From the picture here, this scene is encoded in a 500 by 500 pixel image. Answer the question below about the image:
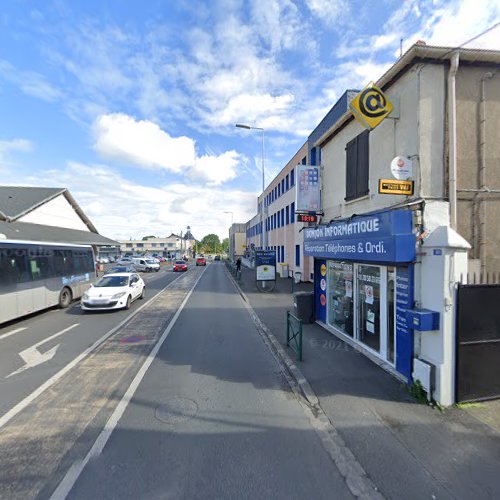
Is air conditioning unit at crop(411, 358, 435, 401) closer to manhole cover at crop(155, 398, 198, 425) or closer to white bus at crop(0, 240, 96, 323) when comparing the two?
manhole cover at crop(155, 398, 198, 425)

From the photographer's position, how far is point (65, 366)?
5.80m

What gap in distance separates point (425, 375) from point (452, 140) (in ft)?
12.7

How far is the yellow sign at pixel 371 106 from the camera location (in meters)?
5.20

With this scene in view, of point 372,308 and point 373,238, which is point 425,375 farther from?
point 373,238

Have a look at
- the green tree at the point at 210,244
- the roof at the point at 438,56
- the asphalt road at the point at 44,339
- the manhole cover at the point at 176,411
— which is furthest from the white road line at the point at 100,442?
the green tree at the point at 210,244

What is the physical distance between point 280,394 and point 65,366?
4469mm

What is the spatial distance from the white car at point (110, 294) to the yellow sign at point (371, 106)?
32.4 feet

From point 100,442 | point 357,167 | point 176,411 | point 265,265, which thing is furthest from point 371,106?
point 265,265

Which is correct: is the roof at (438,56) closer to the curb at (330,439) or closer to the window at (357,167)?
the window at (357,167)

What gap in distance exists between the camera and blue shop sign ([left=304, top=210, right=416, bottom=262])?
4.56m

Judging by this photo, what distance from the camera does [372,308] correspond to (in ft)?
20.5

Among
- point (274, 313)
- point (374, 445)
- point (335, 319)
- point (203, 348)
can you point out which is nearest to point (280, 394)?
point (374, 445)

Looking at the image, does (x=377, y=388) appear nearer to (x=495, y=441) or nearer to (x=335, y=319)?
(x=495, y=441)

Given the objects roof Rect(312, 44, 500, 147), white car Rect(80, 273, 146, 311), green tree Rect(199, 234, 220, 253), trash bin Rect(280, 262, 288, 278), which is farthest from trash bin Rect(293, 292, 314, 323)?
green tree Rect(199, 234, 220, 253)
